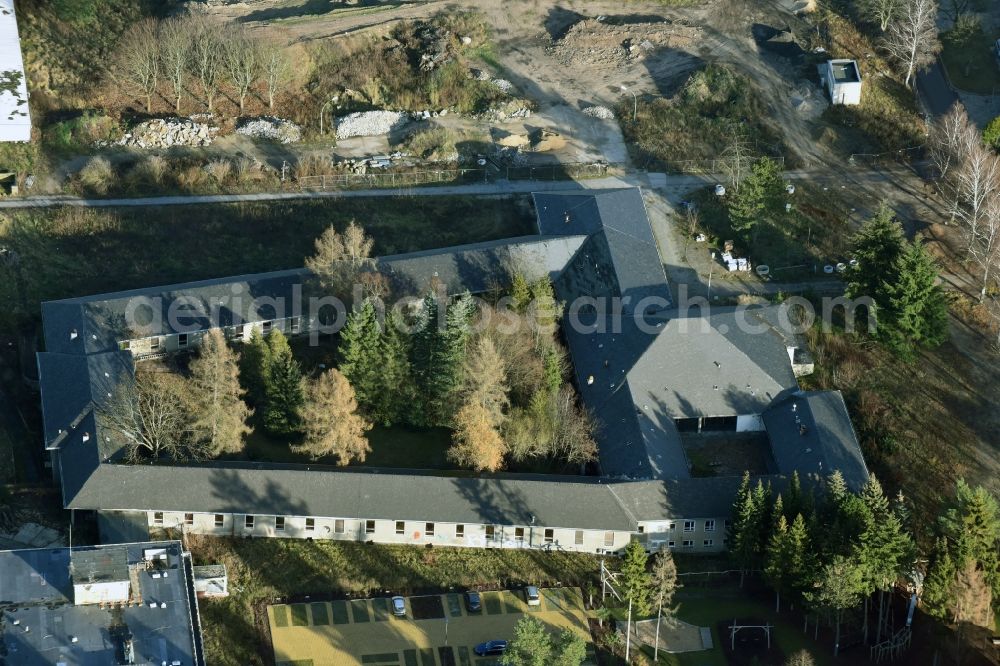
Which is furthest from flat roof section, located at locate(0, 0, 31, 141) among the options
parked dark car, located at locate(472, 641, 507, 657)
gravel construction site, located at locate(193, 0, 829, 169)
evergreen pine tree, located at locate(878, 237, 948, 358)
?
evergreen pine tree, located at locate(878, 237, 948, 358)

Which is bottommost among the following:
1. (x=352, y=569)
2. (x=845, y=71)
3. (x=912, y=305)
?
(x=352, y=569)

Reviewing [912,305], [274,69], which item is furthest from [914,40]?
[274,69]

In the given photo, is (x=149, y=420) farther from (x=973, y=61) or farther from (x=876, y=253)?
(x=973, y=61)

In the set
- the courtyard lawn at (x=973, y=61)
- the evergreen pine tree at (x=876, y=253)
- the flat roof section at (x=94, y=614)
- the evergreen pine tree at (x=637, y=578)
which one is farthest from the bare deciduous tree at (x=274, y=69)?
the courtyard lawn at (x=973, y=61)

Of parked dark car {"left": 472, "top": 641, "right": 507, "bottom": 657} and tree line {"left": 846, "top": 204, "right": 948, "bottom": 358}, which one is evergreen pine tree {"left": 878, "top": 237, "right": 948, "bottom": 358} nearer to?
tree line {"left": 846, "top": 204, "right": 948, "bottom": 358}

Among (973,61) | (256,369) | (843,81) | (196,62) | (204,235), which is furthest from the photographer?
(973,61)

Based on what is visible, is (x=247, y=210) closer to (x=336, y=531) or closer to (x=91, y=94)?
(x=91, y=94)

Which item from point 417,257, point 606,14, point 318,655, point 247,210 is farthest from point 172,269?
point 606,14

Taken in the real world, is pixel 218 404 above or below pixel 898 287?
below

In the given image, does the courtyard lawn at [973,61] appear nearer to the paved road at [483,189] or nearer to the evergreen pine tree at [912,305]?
the paved road at [483,189]
